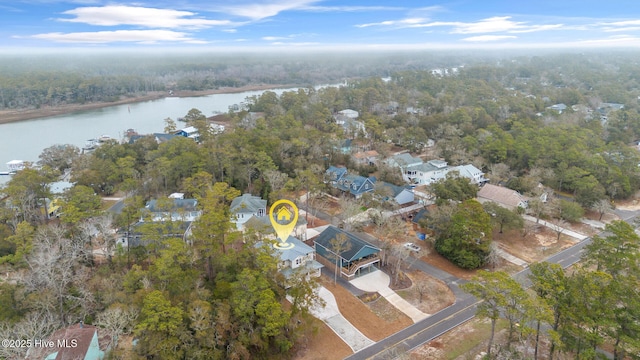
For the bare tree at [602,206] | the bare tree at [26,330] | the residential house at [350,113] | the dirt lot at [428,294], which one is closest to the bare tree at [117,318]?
the bare tree at [26,330]

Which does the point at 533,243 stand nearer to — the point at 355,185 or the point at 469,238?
the point at 469,238

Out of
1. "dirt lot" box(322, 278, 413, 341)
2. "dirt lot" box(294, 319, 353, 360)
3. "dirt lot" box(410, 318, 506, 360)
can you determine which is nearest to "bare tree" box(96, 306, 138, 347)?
"dirt lot" box(294, 319, 353, 360)

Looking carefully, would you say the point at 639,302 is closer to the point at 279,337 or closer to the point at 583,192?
the point at 279,337

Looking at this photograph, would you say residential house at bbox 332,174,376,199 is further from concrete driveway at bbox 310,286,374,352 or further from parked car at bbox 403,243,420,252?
concrete driveway at bbox 310,286,374,352

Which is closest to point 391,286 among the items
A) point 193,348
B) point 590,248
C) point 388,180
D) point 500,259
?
point 500,259

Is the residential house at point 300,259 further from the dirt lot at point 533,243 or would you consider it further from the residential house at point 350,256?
the dirt lot at point 533,243
